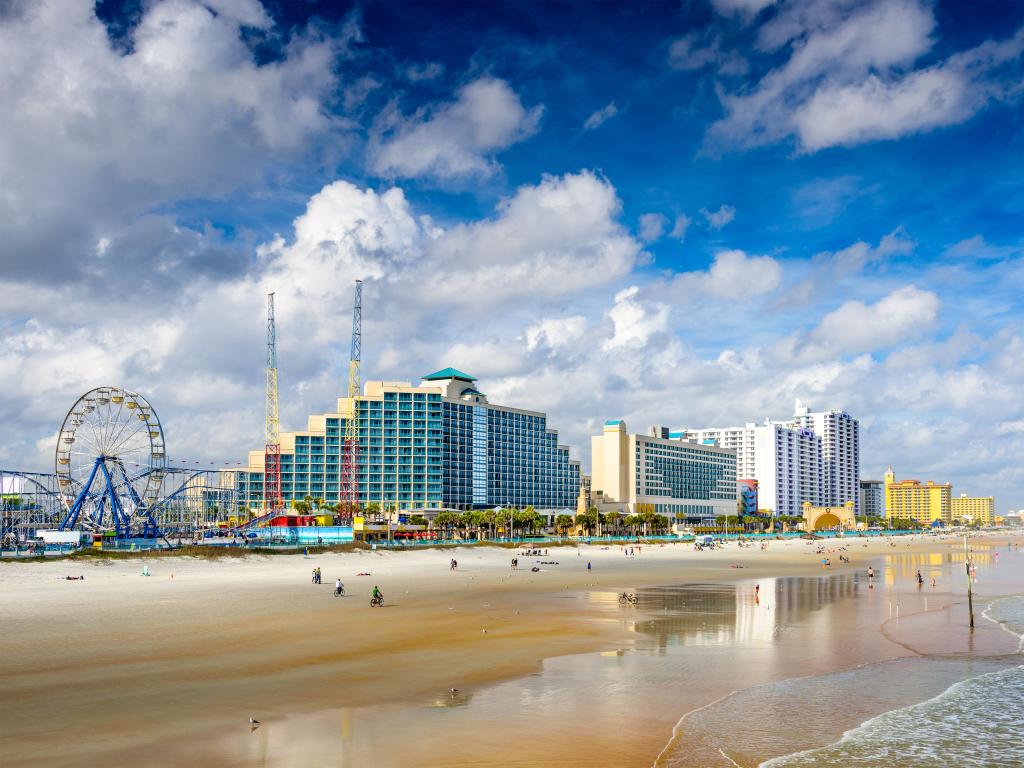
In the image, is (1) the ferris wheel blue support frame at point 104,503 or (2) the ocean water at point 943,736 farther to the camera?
(1) the ferris wheel blue support frame at point 104,503

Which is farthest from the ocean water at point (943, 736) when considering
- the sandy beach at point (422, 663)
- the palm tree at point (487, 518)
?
the palm tree at point (487, 518)

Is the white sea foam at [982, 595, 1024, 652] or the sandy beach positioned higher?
the sandy beach

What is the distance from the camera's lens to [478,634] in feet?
129

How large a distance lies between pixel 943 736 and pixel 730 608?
28978mm

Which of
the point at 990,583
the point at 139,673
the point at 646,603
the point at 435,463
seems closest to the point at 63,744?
the point at 139,673

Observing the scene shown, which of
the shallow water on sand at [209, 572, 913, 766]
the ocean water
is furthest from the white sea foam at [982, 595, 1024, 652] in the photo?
the ocean water

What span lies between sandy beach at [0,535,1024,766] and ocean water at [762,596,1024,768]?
908 millimetres

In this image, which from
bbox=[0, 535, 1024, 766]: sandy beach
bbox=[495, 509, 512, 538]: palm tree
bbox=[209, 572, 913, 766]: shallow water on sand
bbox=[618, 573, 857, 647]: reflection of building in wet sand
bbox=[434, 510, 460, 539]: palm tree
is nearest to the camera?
bbox=[209, 572, 913, 766]: shallow water on sand

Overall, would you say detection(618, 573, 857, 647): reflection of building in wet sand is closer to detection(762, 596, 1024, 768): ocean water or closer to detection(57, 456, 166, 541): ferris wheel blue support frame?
detection(762, 596, 1024, 768): ocean water

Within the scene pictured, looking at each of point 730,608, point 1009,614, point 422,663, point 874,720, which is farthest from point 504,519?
point 874,720

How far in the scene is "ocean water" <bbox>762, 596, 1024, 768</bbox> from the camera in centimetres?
1998

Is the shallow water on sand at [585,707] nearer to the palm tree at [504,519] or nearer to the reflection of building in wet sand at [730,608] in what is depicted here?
the reflection of building in wet sand at [730,608]

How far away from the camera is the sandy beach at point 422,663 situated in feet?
66.9

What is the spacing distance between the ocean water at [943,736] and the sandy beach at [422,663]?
2.98 ft
